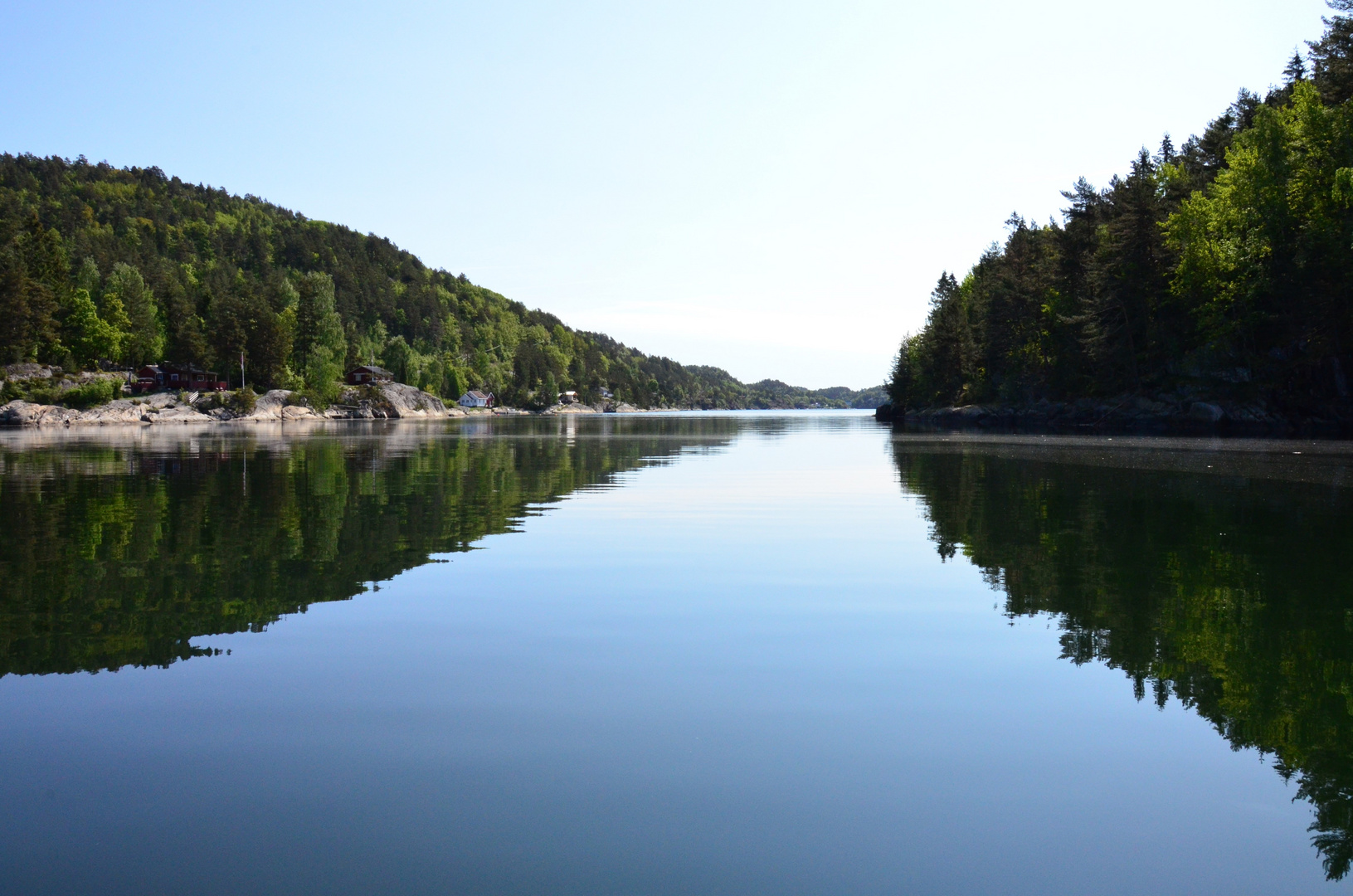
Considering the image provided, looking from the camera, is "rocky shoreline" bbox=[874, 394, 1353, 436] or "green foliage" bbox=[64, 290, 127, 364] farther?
"green foliage" bbox=[64, 290, 127, 364]

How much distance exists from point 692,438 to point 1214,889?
66.3 metres

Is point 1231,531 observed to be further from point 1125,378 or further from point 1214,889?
point 1125,378

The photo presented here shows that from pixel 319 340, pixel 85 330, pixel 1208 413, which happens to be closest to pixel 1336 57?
pixel 1208 413

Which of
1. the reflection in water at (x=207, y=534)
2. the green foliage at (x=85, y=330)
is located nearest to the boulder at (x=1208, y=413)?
the reflection in water at (x=207, y=534)

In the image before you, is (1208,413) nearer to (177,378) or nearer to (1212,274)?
(1212,274)

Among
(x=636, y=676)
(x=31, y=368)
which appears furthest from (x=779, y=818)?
(x=31, y=368)

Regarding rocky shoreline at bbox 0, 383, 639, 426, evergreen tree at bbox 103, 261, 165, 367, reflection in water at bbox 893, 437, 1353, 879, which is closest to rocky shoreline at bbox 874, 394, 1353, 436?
reflection in water at bbox 893, 437, 1353, 879

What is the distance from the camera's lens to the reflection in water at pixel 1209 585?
723 centimetres

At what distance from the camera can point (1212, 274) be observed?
2581 inches

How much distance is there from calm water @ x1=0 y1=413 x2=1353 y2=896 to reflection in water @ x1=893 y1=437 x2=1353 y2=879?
0.07 metres

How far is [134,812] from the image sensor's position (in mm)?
5645

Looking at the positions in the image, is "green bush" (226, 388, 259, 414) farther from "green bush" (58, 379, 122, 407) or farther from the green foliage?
the green foliage

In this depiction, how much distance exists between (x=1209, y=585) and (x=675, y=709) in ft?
29.6

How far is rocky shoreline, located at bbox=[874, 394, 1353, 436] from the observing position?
204 feet
